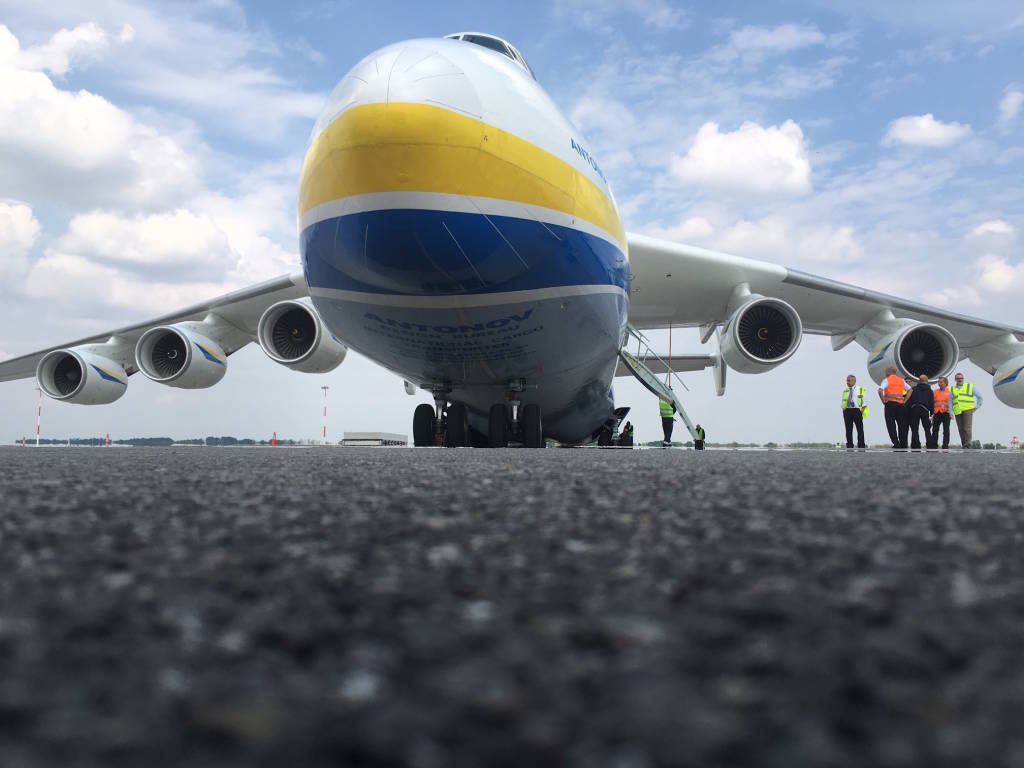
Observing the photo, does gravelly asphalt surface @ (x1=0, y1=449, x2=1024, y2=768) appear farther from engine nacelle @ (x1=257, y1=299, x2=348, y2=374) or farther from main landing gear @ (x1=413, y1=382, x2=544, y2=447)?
engine nacelle @ (x1=257, y1=299, x2=348, y2=374)

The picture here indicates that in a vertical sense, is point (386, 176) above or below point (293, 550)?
above

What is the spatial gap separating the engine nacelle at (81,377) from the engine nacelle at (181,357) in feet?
2.99

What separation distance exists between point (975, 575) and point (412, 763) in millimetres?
646

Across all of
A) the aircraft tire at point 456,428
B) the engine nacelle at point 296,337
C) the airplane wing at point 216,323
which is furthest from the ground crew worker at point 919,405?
the airplane wing at point 216,323

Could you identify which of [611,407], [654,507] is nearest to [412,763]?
[654,507]

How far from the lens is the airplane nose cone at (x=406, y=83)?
426 centimetres

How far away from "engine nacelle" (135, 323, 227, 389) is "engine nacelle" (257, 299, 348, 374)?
122 cm

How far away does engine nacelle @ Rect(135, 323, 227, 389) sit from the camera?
324 inches

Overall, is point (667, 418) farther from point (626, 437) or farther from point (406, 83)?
point (406, 83)

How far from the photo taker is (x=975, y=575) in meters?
0.72

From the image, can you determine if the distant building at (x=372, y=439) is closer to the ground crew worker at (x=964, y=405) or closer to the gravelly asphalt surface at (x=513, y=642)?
the ground crew worker at (x=964, y=405)

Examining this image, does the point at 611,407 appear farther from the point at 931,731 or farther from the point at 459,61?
the point at 931,731

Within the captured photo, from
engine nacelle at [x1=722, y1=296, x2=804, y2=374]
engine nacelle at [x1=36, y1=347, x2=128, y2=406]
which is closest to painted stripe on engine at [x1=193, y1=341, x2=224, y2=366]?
engine nacelle at [x1=36, y1=347, x2=128, y2=406]

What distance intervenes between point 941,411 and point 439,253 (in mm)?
8234
